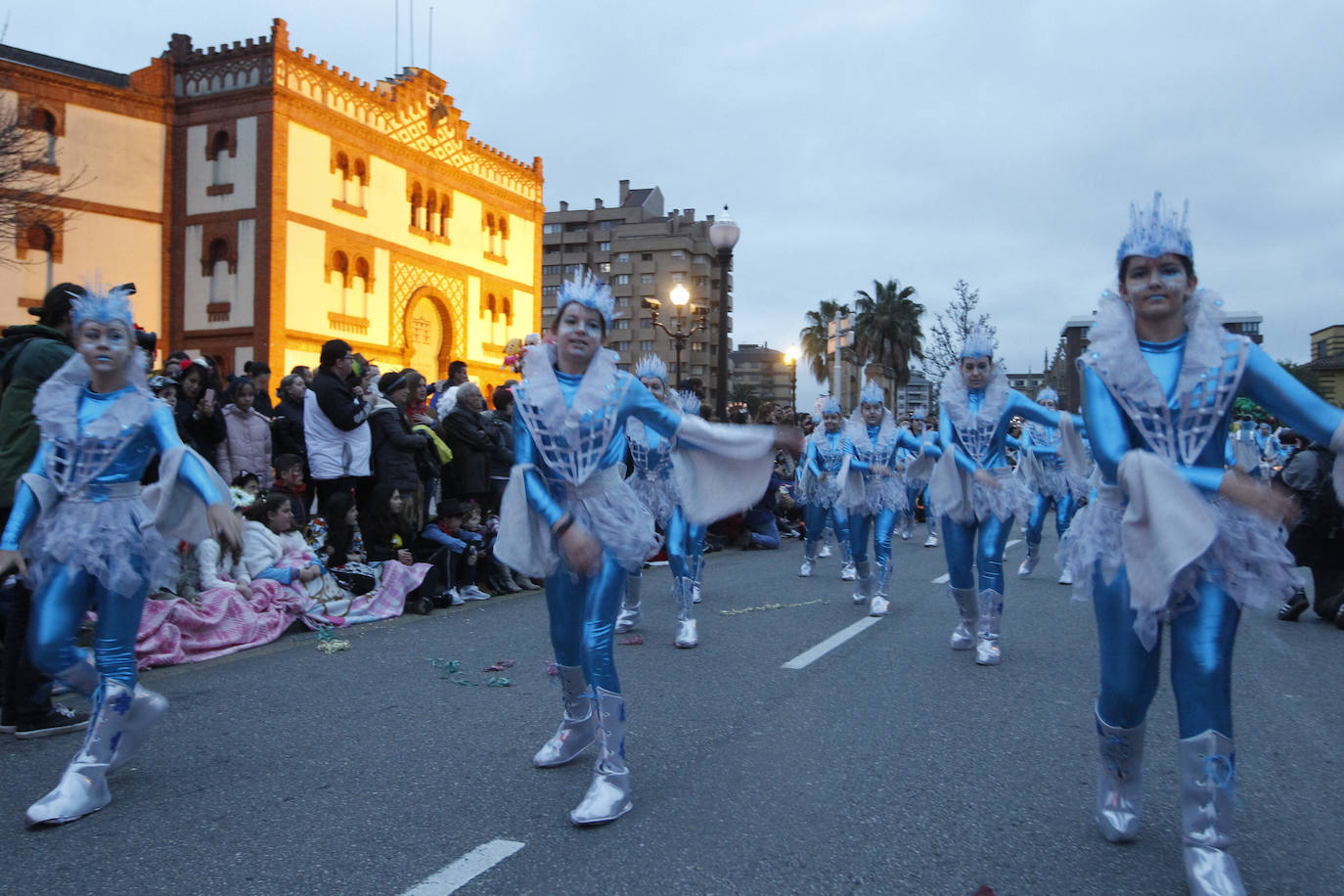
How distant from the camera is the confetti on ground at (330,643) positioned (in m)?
7.32

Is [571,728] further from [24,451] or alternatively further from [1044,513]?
[1044,513]

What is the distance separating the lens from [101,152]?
28.3 m

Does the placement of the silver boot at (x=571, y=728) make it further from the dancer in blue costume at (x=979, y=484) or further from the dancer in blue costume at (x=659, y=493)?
the dancer in blue costume at (x=979, y=484)

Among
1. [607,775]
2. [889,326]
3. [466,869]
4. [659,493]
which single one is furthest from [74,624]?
[889,326]

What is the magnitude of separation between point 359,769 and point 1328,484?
873 centimetres

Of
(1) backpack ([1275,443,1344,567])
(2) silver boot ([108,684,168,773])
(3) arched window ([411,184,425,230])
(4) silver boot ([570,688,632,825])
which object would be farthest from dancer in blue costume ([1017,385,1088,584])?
(3) arched window ([411,184,425,230])

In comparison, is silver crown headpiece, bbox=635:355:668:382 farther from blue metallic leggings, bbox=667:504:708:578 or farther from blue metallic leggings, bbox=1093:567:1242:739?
blue metallic leggings, bbox=1093:567:1242:739

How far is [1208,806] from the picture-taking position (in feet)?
10.3

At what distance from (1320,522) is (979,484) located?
446 cm

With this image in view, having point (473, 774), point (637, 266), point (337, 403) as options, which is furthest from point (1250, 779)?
point (637, 266)

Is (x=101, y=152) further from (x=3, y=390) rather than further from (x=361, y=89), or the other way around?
(x=3, y=390)

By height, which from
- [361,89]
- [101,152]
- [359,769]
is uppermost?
[361,89]

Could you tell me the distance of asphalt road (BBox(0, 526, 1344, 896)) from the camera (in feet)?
11.2

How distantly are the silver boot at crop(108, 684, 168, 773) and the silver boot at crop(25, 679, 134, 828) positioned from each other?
0.03 metres
